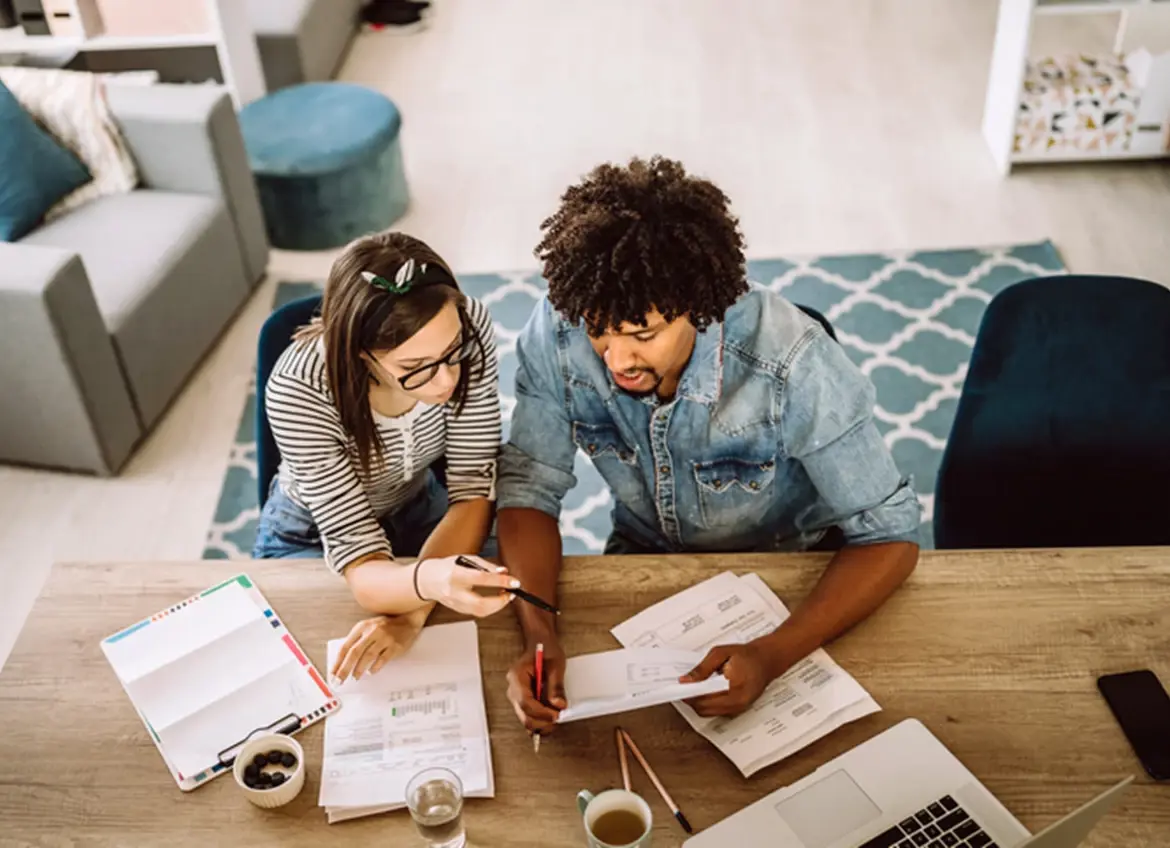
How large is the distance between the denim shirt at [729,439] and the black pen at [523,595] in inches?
7.0

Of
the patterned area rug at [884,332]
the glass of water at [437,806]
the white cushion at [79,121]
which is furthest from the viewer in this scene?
the white cushion at [79,121]

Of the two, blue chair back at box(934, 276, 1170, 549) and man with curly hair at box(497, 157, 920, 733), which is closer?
man with curly hair at box(497, 157, 920, 733)

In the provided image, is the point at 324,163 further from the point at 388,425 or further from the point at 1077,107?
the point at 1077,107

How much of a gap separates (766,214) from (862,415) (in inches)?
94.0

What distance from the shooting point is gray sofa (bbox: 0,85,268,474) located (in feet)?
8.96

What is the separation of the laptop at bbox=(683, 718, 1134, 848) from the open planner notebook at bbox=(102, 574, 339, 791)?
0.54 metres

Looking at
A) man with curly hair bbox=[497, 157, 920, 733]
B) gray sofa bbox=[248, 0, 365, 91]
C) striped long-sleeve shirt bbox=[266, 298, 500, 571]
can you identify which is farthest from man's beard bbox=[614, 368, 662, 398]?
gray sofa bbox=[248, 0, 365, 91]

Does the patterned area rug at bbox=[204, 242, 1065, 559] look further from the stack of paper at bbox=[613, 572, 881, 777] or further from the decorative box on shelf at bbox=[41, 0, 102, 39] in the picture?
the stack of paper at bbox=[613, 572, 881, 777]

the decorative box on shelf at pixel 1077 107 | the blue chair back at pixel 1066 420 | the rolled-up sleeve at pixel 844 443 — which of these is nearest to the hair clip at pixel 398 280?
the rolled-up sleeve at pixel 844 443

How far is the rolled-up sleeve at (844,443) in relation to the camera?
5.14ft

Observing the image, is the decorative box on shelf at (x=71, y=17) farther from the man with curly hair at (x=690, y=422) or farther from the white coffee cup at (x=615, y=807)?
the white coffee cup at (x=615, y=807)

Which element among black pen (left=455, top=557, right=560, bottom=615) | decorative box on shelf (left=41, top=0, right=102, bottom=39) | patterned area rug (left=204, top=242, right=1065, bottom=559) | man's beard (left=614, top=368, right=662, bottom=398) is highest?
man's beard (left=614, top=368, right=662, bottom=398)

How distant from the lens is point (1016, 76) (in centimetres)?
377

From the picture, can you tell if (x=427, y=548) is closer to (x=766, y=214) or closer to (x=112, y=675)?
(x=112, y=675)
